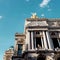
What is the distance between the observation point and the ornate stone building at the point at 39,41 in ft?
149

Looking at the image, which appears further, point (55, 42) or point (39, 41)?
point (55, 42)

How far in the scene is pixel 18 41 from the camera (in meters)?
54.0

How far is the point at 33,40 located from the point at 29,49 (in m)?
3.58

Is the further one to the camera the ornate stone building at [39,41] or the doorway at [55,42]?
the doorway at [55,42]

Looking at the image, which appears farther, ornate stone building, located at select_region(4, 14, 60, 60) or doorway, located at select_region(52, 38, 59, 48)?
doorway, located at select_region(52, 38, 59, 48)

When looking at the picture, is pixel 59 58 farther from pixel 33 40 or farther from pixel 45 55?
pixel 33 40

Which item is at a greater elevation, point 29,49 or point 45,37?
point 45,37

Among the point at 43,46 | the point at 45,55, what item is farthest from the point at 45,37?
the point at 45,55

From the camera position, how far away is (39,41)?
5028cm

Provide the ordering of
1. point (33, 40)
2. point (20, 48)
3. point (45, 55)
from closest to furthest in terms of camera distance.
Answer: point (45, 55) < point (33, 40) < point (20, 48)

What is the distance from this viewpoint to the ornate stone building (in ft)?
149

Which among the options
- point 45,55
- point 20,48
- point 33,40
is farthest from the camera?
point 20,48

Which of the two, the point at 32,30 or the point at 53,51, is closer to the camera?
the point at 53,51

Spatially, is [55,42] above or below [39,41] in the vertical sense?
below
